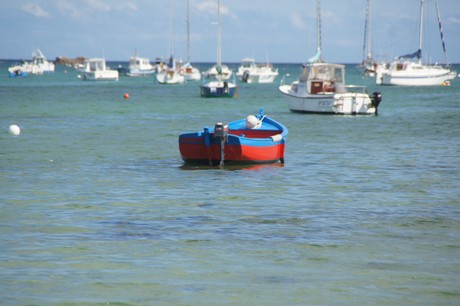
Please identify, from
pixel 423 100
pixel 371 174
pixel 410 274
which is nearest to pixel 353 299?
pixel 410 274

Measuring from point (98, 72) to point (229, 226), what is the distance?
111 m

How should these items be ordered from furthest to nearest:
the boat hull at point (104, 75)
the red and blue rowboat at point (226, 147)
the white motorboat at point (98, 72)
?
the white motorboat at point (98, 72) → the boat hull at point (104, 75) → the red and blue rowboat at point (226, 147)

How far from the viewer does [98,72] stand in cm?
12406

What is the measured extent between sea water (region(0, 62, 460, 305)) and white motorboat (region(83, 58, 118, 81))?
93800 millimetres

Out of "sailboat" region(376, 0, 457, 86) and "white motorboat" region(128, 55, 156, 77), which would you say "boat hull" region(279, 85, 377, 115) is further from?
"white motorboat" region(128, 55, 156, 77)

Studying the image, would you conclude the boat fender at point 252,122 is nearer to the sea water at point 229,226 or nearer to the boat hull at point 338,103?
the sea water at point 229,226

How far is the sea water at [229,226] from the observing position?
444 inches

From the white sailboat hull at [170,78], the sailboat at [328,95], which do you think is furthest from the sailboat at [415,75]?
the sailboat at [328,95]

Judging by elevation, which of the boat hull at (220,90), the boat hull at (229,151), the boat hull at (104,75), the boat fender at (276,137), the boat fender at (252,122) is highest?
the boat fender at (252,122)

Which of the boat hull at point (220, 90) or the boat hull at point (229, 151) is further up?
the boat hull at point (229, 151)

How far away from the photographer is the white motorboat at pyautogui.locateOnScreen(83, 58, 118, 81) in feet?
407

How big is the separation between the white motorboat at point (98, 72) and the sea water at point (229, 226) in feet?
308

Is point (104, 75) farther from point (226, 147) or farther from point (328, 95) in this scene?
point (226, 147)

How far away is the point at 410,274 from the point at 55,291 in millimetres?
4621
